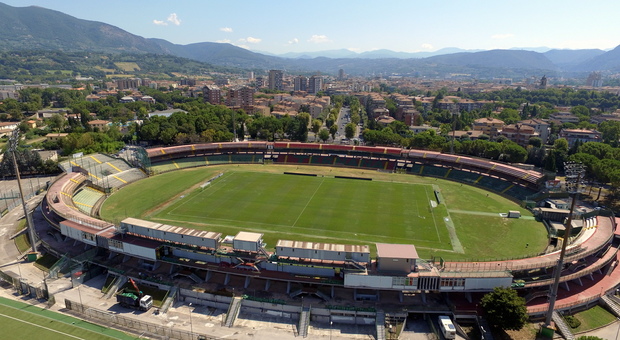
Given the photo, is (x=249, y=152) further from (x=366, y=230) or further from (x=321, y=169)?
(x=366, y=230)

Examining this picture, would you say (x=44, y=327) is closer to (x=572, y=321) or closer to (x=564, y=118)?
(x=572, y=321)

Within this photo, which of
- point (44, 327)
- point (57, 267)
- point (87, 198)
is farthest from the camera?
point (87, 198)

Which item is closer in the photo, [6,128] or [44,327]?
[44,327]

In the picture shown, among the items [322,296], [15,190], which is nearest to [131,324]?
[322,296]

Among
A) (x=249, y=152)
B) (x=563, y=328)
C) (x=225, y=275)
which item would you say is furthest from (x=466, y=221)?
(x=249, y=152)

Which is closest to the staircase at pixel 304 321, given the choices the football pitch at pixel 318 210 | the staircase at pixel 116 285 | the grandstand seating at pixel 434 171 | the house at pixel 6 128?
the football pitch at pixel 318 210

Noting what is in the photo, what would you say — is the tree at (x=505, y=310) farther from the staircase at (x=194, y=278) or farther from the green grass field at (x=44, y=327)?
the green grass field at (x=44, y=327)
